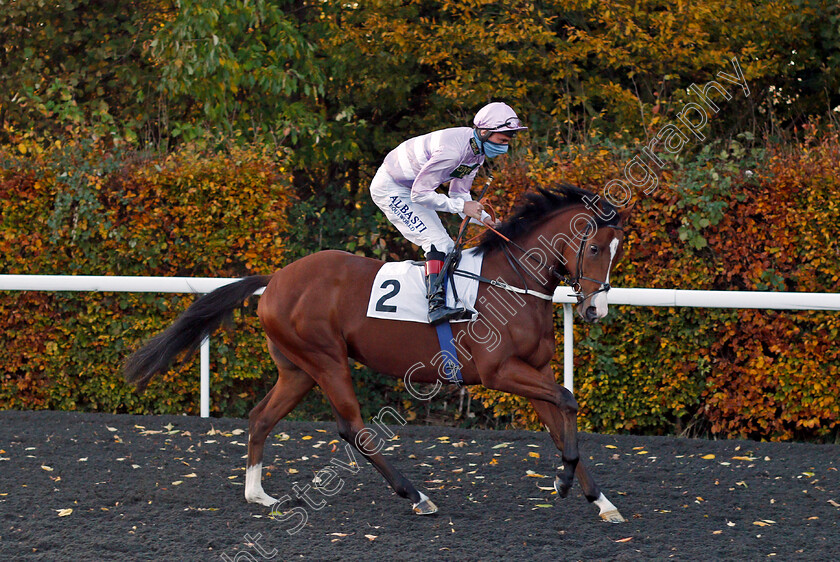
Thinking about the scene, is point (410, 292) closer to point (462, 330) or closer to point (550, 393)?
point (462, 330)

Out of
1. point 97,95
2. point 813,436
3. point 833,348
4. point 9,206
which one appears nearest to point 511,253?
point 833,348

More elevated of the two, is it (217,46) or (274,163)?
(217,46)

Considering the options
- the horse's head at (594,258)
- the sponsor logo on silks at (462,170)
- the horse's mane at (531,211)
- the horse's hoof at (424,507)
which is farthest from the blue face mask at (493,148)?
the horse's hoof at (424,507)

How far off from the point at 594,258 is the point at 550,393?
697 mm

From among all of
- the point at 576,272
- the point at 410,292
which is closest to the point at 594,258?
the point at 576,272

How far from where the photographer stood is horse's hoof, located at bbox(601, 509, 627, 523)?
14.4 feet

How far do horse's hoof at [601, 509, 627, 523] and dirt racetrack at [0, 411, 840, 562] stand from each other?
45 millimetres

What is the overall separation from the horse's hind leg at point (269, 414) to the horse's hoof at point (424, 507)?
30.0 inches

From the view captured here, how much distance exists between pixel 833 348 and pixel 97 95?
927 centimetres

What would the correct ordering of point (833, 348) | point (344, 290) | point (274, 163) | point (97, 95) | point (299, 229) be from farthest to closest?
point (97, 95) < point (299, 229) < point (274, 163) < point (833, 348) < point (344, 290)

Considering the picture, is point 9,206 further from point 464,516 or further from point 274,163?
point 464,516

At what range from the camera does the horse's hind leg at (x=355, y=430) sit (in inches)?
180

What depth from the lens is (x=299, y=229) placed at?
27.2ft

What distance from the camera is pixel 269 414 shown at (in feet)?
16.0
